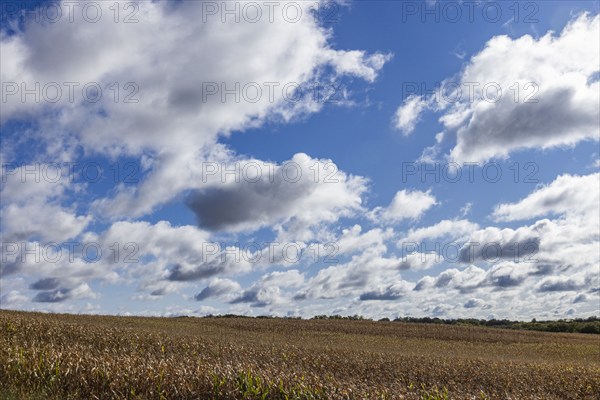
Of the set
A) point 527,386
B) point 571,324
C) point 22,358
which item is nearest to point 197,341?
point 22,358

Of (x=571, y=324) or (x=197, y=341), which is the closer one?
(x=197, y=341)

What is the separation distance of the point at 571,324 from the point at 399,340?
64169 millimetres

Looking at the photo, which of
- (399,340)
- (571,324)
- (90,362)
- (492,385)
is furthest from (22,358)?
(571,324)

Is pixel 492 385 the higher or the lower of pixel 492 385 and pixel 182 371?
the lower

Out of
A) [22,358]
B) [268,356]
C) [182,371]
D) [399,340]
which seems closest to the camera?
[182,371]

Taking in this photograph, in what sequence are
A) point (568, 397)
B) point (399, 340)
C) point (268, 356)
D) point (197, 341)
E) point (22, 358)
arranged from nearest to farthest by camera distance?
point (22, 358), point (568, 397), point (268, 356), point (197, 341), point (399, 340)

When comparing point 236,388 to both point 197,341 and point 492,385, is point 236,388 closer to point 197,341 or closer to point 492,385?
point 492,385

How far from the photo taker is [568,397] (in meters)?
21.9

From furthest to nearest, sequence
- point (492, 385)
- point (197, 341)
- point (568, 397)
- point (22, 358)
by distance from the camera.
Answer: point (197, 341) < point (492, 385) < point (568, 397) < point (22, 358)

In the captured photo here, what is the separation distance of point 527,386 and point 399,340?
110ft

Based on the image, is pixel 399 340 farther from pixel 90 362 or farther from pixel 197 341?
pixel 90 362

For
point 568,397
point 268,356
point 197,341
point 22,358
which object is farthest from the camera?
point 197,341

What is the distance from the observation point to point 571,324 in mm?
103062

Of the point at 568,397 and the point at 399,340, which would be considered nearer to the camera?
the point at 568,397
